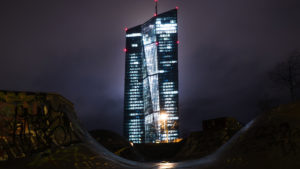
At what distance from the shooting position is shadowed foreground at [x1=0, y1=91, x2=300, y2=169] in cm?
805

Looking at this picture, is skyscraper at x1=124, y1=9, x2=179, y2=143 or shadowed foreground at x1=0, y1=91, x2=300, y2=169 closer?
shadowed foreground at x1=0, y1=91, x2=300, y2=169

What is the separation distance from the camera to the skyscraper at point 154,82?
469 feet

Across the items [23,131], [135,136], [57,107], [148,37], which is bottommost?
[135,136]

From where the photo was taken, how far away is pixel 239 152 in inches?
380

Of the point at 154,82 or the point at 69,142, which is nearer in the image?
the point at 69,142

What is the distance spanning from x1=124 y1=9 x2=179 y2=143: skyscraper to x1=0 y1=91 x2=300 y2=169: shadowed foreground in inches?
4595

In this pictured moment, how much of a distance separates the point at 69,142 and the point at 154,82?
134 meters

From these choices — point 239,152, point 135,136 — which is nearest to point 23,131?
point 239,152

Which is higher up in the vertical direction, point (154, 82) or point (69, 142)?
point (154, 82)

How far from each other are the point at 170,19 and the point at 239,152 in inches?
6551

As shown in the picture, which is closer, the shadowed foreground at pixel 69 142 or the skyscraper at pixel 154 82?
the shadowed foreground at pixel 69 142

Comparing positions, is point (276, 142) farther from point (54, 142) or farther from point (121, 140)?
point (121, 140)

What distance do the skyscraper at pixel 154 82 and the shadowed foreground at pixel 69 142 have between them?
383 ft

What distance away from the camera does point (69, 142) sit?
978 centimetres
